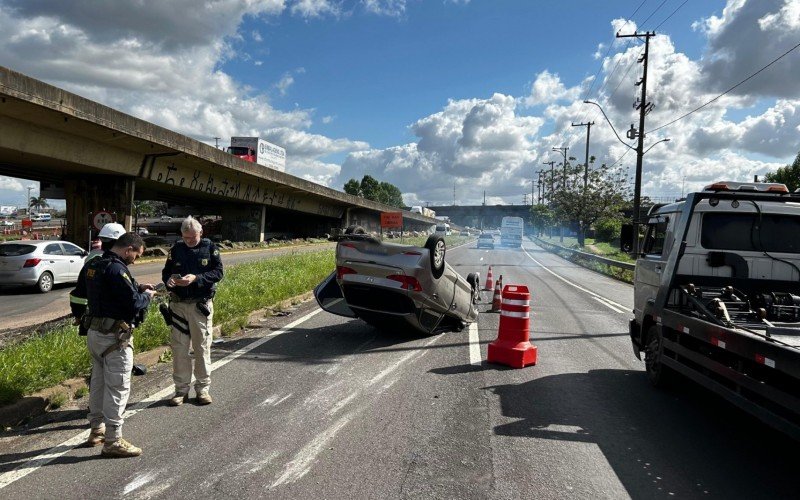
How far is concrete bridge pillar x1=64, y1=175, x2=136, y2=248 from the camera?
25.0 metres

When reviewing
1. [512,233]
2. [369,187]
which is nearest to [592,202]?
[512,233]

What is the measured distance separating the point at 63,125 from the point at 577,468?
20892 millimetres

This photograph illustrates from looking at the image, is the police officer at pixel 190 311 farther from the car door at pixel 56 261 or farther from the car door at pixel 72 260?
the car door at pixel 72 260

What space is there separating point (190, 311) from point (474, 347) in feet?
14.1

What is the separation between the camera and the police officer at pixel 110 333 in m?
4.12

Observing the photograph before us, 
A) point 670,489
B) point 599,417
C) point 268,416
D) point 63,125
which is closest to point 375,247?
point 268,416

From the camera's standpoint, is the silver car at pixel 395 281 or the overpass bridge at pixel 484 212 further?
the overpass bridge at pixel 484 212

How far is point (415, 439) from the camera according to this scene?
4.41 m

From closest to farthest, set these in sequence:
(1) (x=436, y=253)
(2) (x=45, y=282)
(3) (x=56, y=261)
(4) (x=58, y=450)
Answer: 1. (4) (x=58, y=450)
2. (1) (x=436, y=253)
3. (2) (x=45, y=282)
4. (3) (x=56, y=261)

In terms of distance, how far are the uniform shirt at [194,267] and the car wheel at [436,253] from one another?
3261 millimetres

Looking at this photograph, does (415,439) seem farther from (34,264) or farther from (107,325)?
(34,264)

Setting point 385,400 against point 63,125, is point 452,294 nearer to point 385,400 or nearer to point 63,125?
point 385,400

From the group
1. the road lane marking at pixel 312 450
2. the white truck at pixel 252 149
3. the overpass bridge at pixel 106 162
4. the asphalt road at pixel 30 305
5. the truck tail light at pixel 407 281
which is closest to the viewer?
the road lane marking at pixel 312 450

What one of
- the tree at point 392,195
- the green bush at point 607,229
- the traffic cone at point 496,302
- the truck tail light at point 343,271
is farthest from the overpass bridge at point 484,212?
the truck tail light at point 343,271
